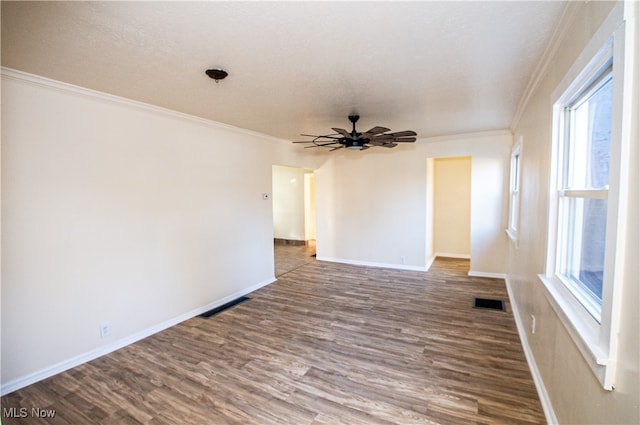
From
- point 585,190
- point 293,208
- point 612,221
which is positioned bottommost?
point 293,208

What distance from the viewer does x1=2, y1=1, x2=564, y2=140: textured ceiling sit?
1.62 metres

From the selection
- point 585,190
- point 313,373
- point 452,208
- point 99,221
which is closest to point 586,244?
point 585,190

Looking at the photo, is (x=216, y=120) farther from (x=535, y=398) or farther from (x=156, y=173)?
(x=535, y=398)

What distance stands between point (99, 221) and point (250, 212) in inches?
82.9

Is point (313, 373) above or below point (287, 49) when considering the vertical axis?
below

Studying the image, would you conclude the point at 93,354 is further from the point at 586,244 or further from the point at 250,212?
the point at 586,244

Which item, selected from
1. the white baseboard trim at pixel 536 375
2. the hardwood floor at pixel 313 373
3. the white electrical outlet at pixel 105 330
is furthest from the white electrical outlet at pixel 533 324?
the white electrical outlet at pixel 105 330

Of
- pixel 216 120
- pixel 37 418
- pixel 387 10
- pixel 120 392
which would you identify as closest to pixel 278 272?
pixel 216 120

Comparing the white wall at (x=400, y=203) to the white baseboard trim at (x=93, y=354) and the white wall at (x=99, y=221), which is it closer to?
the white wall at (x=99, y=221)

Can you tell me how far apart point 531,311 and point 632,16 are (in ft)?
7.72

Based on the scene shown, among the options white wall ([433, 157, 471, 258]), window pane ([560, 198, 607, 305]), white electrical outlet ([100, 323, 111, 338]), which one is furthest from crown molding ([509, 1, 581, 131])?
white electrical outlet ([100, 323, 111, 338])

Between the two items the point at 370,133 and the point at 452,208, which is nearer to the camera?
the point at 370,133

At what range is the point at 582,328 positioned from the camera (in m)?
1.38

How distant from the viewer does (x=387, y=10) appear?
1608 millimetres
